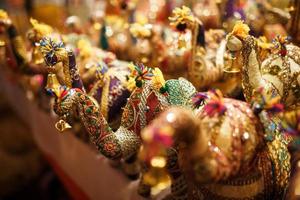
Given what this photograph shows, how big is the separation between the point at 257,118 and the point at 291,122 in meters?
0.07

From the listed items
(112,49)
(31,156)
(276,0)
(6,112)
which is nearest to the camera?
(276,0)

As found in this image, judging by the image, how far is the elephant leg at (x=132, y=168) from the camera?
3.28 feet

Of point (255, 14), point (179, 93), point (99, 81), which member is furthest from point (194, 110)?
point (255, 14)

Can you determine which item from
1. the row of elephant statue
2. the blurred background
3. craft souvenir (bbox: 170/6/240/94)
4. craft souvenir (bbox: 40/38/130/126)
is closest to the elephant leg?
the row of elephant statue

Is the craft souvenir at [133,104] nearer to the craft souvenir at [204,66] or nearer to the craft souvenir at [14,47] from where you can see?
the craft souvenir at [204,66]

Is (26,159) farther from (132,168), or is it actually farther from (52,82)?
(52,82)

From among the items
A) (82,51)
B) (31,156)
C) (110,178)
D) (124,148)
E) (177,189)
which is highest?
(82,51)

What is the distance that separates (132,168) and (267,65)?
0.44 m

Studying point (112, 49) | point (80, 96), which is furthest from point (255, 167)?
point (112, 49)

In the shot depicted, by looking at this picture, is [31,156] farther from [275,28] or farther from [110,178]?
[275,28]

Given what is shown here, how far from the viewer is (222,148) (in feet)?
1.97

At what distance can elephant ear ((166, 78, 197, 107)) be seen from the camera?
747mm

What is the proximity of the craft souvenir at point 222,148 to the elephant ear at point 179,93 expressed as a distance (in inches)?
2.2

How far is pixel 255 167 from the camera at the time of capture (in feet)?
2.18
